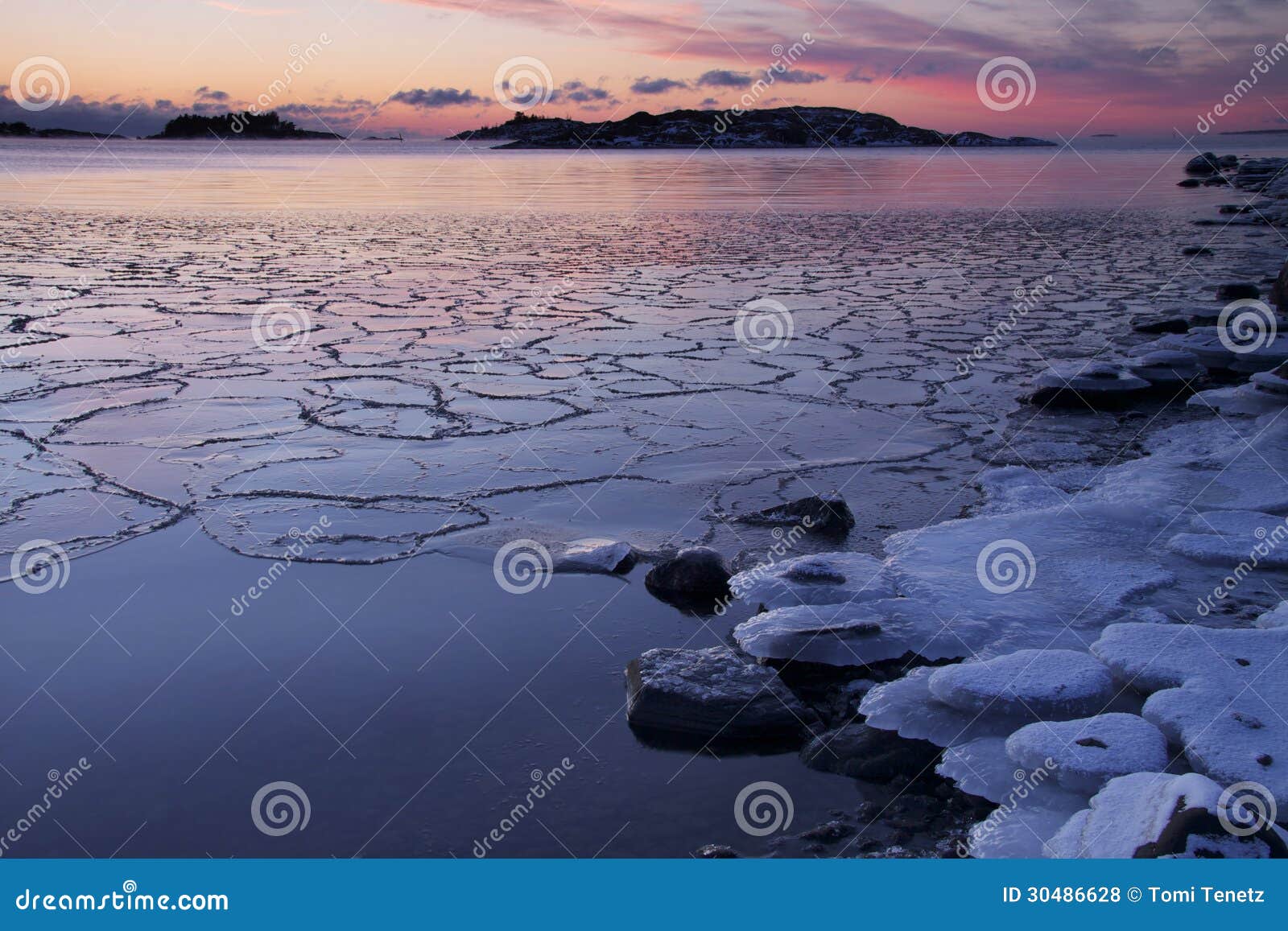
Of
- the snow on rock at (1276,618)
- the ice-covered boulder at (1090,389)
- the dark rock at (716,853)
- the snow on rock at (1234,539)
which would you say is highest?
the ice-covered boulder at (1090,389)

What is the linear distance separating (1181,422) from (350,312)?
5798mm

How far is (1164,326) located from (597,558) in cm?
580

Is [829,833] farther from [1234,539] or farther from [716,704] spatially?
[1234,539]

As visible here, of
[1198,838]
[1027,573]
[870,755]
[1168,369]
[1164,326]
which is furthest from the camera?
[1164,326]

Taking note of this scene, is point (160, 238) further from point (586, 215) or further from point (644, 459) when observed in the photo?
point (644, 459)

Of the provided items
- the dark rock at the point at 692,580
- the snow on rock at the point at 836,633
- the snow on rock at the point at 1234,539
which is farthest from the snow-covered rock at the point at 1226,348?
the dark rock at the point at 692,580

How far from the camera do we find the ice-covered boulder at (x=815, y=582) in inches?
132

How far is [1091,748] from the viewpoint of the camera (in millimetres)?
2404

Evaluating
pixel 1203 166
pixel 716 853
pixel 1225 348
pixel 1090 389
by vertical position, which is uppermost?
pixel 1203 166

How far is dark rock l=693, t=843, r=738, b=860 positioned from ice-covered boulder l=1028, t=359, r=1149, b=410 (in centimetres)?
422

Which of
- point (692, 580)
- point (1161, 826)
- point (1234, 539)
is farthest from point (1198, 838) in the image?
point (1234, 539)

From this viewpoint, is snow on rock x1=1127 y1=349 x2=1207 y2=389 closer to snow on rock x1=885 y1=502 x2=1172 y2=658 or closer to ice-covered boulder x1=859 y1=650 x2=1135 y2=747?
snow on rock x1=885 y1=502 x2=1172 y2=658

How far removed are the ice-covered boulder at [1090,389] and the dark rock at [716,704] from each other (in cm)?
361

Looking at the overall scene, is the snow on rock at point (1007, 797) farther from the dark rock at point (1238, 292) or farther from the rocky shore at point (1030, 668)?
the dark rock at point (1238, 292)
